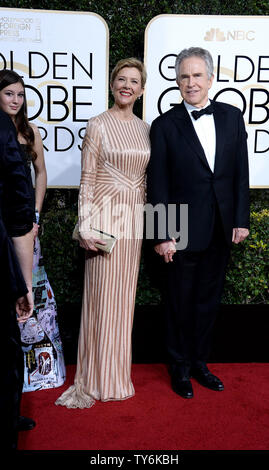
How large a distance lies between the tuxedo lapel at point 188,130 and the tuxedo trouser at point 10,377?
1.53 meters

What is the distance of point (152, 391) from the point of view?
9.74 ft

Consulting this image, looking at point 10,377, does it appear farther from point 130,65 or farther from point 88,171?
point 130,65

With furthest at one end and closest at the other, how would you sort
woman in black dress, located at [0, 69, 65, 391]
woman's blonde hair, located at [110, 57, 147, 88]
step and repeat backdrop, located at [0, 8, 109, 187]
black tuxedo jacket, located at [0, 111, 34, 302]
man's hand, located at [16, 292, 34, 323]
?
step and repeat backdrop, located at [0, 8, 109, 187] < woman in black dress, located at [0, 69, 65, 391] < woman's blonde hair, located at [110, 57, 147, 88] < man's hand, located at [16, 292, 34, 323] < black tuxedo jacket, located at [0, 111, 34, 302]

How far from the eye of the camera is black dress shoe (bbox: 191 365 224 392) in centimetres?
299

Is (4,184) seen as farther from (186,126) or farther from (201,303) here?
(201,303)

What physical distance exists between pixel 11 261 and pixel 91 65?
7.27 feet

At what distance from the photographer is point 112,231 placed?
8.98ft

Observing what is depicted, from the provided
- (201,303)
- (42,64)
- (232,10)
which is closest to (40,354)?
(201,303)

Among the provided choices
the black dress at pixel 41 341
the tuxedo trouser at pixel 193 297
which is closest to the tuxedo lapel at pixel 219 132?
the tuxedo trouser at pixel 193 297

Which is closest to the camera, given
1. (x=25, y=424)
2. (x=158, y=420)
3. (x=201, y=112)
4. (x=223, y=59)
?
(x=25, y=424)

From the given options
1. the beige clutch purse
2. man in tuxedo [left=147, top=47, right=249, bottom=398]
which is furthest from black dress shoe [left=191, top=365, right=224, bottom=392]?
the beige clutch purse

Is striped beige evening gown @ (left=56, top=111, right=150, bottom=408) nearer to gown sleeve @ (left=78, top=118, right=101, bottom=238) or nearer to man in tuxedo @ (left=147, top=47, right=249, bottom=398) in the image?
gown sleeve @ (left=78, top=118, right=101, bottom=238)

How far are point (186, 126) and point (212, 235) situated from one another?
2.14ft

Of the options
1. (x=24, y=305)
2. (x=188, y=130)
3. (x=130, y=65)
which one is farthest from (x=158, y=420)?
(x=130, y=65)
